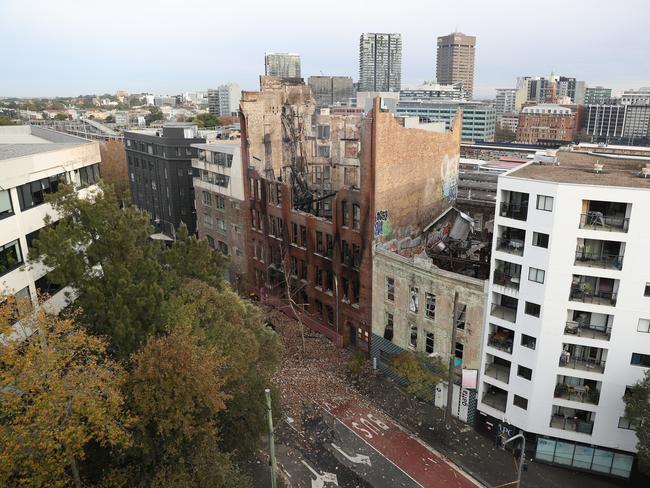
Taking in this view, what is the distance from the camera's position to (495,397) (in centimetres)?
4144

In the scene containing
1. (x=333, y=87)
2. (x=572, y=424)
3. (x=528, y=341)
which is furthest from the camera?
(x=333, y=87)

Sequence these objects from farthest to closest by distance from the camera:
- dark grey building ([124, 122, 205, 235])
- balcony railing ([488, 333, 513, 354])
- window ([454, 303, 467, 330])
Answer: dark grey building ([124, 122, 205, 235])
window ([454, 303, 467, 330])
balcony railing ([488, 333, 513, 354])

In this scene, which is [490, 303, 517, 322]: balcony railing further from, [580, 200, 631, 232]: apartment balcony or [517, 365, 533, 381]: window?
[580, 200, 631, 232]: apartment balcony

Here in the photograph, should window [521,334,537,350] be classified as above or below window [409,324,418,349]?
above

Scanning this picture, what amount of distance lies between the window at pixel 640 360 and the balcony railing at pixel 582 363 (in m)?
2.05

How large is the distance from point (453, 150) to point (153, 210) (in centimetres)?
5772

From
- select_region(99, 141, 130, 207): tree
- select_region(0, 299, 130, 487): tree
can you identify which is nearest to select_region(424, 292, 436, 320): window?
select_region(0, 299, 130, 487): tree

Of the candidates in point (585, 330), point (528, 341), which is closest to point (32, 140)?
point (528, 341)

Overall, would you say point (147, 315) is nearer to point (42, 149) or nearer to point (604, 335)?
point (42, 149)

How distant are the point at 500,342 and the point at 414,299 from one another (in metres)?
8.66

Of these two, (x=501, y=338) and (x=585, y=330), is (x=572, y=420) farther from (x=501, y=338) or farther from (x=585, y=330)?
(x=501, y=338)

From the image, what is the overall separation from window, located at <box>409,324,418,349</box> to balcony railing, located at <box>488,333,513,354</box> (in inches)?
303

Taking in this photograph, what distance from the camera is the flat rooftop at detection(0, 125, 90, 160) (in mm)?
37000

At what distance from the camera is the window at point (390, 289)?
47.4m
